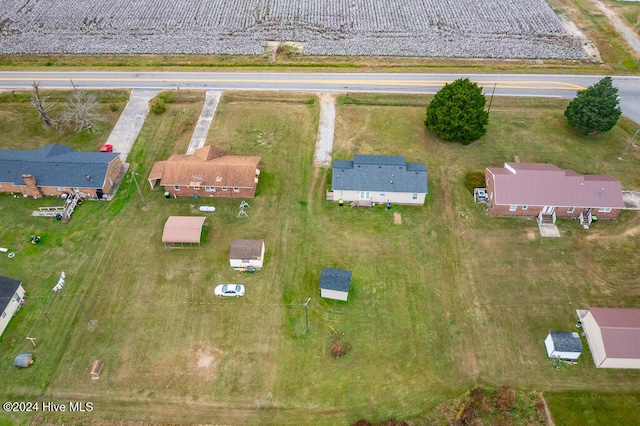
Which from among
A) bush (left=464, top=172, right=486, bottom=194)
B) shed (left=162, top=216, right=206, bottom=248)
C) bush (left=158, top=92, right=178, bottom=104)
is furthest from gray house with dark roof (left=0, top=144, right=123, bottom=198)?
bush (left=464, top=172, right=486, bottom=194)

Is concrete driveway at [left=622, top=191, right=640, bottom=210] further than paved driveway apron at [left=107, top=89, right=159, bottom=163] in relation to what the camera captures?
No

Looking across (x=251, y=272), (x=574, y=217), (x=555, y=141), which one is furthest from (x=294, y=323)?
(x=555, y=141)

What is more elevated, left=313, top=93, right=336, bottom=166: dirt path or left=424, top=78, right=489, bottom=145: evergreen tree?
left=424, top=78, right=489, bottom=145: evergreen tree

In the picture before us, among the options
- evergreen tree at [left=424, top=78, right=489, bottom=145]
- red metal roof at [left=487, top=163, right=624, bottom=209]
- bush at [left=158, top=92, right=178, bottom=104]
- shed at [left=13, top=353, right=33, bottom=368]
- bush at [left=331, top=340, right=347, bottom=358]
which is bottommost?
shed at [left=13, top=353, right=33, bottom=368]

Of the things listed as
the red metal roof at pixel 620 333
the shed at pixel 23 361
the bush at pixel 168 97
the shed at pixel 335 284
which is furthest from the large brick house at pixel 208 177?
the red metal roof at pixel 620 333

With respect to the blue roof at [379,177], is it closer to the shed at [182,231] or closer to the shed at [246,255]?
the shed at [246,255]

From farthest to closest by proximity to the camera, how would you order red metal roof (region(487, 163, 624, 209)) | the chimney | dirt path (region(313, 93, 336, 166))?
dirt path (region(313, 93, 336, 166)) → the chimney → red metal roof (region(487, 163, 624, 209))

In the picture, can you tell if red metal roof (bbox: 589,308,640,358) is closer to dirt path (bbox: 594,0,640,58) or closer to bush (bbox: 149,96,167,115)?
dirt path (bbox: 594,0,640,58)

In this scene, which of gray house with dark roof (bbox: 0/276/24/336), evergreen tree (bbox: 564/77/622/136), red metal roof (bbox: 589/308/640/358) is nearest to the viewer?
red metal roof (bbox: 589/308/640/358)
